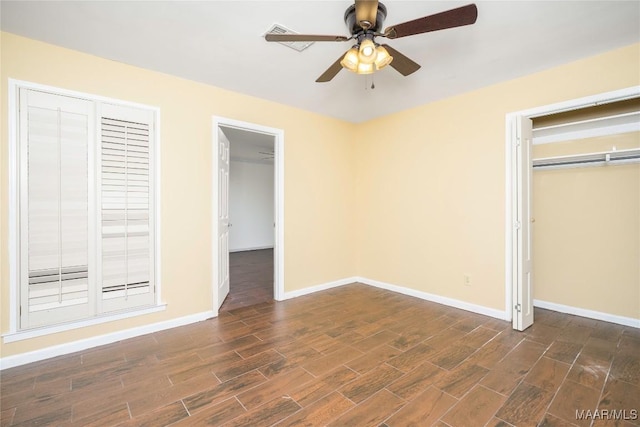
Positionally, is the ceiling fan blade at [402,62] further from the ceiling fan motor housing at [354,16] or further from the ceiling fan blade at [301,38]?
the ceiling fan blade at [301,38]

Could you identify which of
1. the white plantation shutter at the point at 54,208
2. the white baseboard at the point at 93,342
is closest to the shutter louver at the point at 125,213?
the white plantation shutter at the point at 54,208

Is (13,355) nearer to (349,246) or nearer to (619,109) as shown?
(349,246)

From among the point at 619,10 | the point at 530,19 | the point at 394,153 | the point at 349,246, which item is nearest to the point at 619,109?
the point at 619,10

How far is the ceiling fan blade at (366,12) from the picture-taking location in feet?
4.96

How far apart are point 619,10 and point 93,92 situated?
4.14 meters

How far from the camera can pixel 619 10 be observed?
6.39ft

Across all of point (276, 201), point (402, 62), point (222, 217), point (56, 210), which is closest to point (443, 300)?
point (276, 201)

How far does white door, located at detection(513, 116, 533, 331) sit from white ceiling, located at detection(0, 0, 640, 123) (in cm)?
72

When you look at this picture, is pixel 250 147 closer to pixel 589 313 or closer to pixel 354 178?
pixel 354 178

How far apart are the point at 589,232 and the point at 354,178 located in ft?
9.78

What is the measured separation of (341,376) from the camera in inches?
81.0

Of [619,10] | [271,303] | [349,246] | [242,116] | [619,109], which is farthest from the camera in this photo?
[349,246]

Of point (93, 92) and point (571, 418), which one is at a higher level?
point (93, 92)

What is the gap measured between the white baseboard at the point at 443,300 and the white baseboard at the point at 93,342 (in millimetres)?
2417
